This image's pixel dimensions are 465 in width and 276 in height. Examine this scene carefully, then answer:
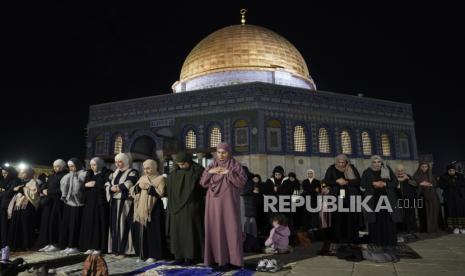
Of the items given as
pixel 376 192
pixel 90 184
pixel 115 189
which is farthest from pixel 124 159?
pixel 376 192

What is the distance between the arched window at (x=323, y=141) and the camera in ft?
64.1

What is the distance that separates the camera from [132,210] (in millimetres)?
5230

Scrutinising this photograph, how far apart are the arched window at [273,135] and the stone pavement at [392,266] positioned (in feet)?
43.6

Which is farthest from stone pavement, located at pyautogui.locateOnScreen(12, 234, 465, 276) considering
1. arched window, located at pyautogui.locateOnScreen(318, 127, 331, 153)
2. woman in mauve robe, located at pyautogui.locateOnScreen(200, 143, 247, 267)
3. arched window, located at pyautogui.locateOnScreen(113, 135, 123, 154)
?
arched window, located at pyautogui.locateOnScreen(113, 135, 123, 154)

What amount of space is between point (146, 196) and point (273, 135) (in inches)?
555

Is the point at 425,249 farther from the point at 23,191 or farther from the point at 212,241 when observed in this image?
the point at 23,191

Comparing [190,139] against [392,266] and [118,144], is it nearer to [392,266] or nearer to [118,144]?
[118,144]

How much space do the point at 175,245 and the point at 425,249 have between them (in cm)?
400

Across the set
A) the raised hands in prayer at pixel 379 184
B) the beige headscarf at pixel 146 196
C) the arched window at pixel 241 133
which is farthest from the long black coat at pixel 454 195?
the arched window at pixel 241 133

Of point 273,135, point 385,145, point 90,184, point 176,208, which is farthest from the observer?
Answer: point 385,145

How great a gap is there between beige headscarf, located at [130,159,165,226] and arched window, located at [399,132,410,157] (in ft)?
67.4

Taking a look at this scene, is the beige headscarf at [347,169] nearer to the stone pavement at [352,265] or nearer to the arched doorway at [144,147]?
the stone pavement at [352,265]

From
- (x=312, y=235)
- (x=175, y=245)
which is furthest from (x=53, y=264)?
(x=312, y=235)

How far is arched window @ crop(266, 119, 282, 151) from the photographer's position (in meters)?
18.3
